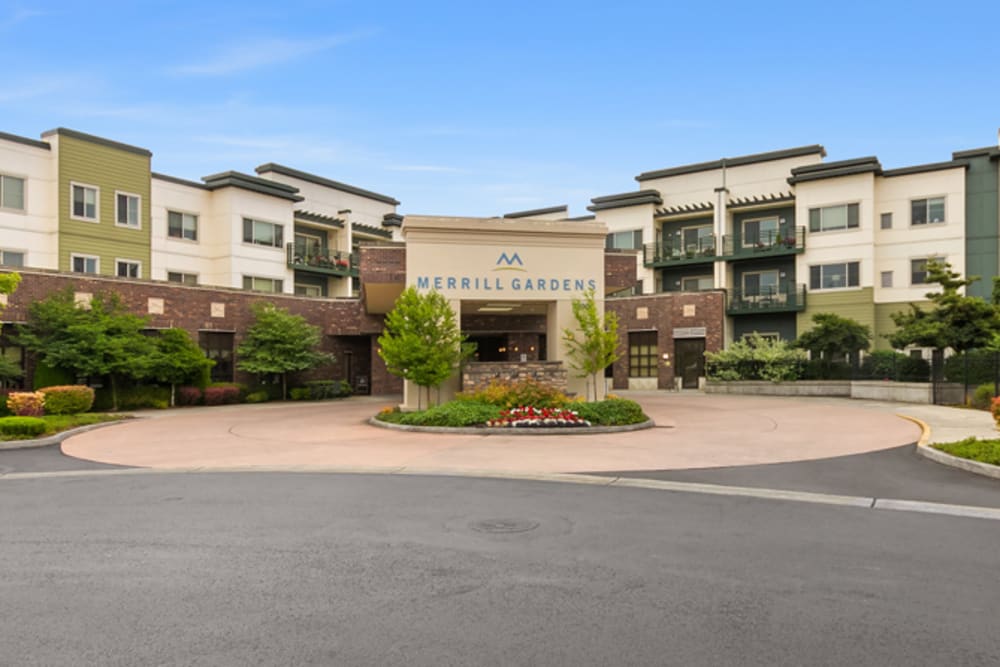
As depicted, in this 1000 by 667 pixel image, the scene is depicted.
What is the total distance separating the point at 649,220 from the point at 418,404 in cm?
2651

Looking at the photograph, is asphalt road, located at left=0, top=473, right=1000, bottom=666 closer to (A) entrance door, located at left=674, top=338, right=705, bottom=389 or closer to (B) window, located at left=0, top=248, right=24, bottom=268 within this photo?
(B) window, located at left=0, top=248, right=24, bottom=268

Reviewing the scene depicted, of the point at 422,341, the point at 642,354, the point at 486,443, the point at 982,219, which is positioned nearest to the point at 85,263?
the point at 422,341

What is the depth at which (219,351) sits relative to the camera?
1171 inches

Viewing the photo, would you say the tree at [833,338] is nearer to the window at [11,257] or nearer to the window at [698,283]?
the window at [698,283]

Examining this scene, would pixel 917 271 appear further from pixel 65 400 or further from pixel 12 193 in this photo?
pixel 12 193

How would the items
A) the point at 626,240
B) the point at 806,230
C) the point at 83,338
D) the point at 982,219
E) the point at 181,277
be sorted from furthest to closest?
the point at 626,240
the point at 806,230
the point at 181,277
the point at 982,219
the point at 83,338

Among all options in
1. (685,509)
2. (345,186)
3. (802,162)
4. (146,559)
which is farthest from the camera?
(345,186)

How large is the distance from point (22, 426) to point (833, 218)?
3709cm

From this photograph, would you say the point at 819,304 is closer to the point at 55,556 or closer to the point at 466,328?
the point at 466,328

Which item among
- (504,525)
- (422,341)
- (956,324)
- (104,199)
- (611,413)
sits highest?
(104,199)

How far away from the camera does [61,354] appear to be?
23172 millimetres

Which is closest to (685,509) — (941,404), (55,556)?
(55,556)

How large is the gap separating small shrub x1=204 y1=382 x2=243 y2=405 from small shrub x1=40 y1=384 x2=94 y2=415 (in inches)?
Result: 273

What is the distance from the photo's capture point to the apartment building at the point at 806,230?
35.2m
